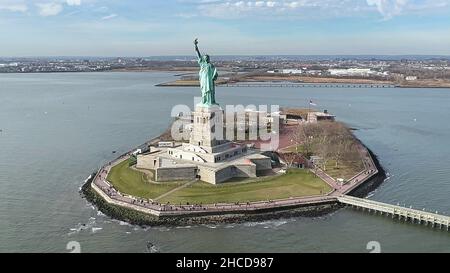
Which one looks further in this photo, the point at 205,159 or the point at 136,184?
the point at 205,159

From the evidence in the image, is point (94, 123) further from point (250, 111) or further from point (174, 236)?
point (174, 236)

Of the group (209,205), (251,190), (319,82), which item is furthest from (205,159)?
(319,82)

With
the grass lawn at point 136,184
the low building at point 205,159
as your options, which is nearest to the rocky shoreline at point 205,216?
the grass lawn at point 136,184

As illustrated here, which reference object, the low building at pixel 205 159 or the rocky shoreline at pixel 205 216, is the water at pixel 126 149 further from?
the low building at pixel 205 159

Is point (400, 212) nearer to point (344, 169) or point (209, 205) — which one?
point (344, 169)

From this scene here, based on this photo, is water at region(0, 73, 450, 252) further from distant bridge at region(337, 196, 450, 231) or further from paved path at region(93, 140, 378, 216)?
paved path at region(93, 140, 378, 216)
